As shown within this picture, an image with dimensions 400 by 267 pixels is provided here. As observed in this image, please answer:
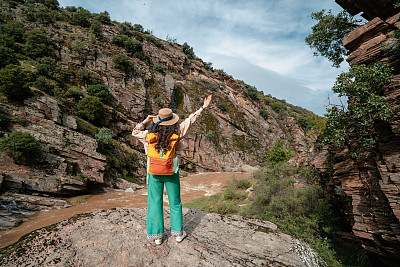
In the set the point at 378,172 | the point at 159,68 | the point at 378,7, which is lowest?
the point at 378,172

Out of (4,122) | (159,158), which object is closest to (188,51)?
(4,122)

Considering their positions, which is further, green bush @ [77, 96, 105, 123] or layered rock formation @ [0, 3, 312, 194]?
green bush @ [77, 96, 105, 123]

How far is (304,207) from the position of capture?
5.50 meters

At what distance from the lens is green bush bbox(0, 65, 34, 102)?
9992 mm

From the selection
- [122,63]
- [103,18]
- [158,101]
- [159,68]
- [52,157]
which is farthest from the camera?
[159,68]

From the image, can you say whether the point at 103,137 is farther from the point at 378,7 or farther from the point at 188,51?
the point at 188,51

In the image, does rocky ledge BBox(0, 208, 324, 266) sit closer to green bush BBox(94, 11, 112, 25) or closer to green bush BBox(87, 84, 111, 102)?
green bush BBox(87, 84, 111, 102)

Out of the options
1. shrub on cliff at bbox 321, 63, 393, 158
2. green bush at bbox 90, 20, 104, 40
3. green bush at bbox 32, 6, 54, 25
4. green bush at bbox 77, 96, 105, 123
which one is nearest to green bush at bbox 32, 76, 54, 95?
green bush at bbox 77, 96, 105, 123

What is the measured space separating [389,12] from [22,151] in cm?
1400

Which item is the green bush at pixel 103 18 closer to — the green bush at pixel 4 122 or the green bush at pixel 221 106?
the green bush at pixel 221 106

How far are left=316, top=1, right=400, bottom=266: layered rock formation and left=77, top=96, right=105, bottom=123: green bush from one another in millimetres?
→ 17533

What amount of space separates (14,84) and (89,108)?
5.58 m

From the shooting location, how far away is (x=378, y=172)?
11.7 ft

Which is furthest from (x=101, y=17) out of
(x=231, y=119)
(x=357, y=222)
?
(x=357, y=222)
